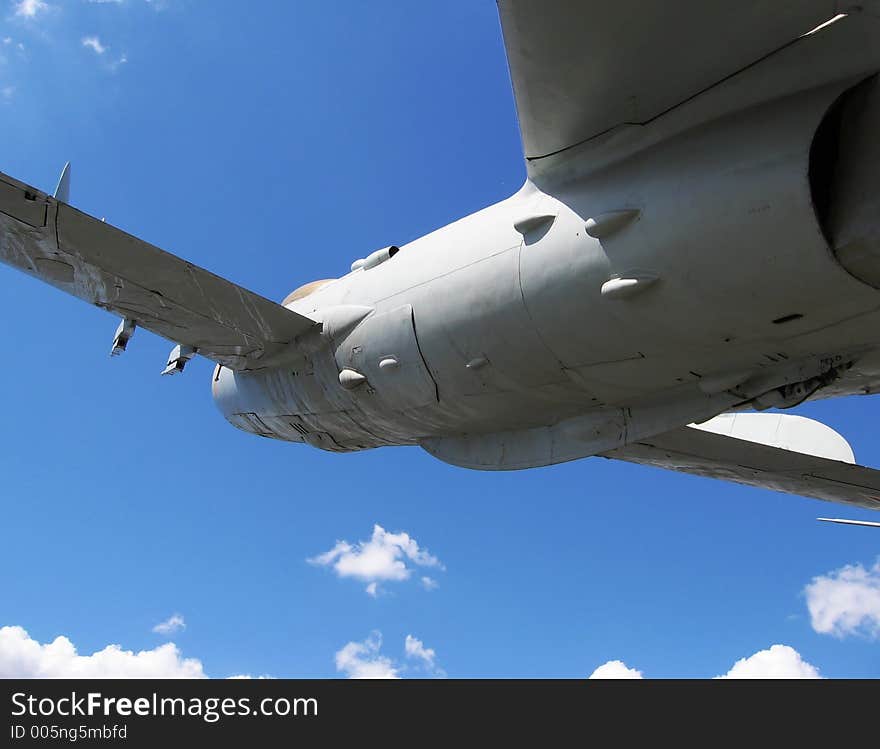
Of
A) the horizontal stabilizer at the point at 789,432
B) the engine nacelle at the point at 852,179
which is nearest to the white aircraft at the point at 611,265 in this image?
the engine nacelle at the point at 852,179

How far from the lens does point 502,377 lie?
18.8 feet

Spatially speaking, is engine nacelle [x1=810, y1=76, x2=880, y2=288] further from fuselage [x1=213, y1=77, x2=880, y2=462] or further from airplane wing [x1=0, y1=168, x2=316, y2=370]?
airplane wing [x1=0, y1=168, x2=316, y2=370]

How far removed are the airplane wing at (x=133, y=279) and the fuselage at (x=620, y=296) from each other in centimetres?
71

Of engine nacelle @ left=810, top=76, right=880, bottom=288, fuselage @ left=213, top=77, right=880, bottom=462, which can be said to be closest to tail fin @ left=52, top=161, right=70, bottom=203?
fuselage @ left=213, top=77, right=880, bottom=462

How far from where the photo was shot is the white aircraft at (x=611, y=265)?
3.82m

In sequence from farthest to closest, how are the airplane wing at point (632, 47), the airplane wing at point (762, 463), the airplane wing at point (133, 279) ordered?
the airplane wing at point (762, 463) → the airplane wing at point (133, 279) → the airplane wing at point (632, 47)

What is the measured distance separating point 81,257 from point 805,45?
5520 mm

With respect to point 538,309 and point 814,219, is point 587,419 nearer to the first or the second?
point 538,309

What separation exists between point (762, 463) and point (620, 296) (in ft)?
16.8

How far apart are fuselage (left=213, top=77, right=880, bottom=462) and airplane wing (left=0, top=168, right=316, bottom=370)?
0.71 meters

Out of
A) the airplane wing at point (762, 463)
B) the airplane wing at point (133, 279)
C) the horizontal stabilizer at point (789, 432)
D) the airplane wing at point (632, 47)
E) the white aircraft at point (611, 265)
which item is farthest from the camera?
the horizontal stabilizer at point (789, 432)

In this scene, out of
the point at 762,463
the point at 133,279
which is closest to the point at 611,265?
the point at 133,279

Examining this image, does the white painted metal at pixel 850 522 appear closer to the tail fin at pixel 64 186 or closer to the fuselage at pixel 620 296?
the fuselage at pixel 620 296

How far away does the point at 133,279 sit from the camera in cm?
618
